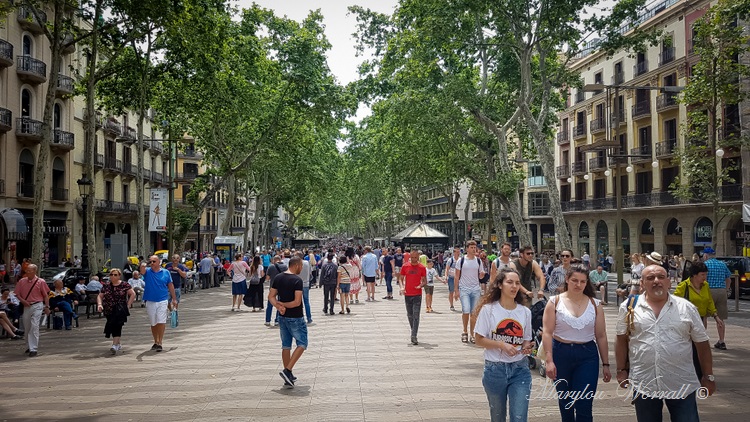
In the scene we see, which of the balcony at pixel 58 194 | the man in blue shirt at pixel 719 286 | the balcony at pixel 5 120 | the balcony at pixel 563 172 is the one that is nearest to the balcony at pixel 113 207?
the balcony at pixel 58 194

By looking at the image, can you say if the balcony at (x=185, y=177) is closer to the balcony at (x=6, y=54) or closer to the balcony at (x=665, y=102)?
the balcony at (x=6, y=54)

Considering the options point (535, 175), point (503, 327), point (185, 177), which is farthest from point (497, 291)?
point (185, 177)

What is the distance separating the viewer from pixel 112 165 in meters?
40.9

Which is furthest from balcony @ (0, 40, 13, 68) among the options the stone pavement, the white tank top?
the white tank top

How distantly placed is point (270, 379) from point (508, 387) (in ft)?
15.3

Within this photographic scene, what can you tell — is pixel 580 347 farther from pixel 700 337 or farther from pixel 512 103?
pixel 512 103

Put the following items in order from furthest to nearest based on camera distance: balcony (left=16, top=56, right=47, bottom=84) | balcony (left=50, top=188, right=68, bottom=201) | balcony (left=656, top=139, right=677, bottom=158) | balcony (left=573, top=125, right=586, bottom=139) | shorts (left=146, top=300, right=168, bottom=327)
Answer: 1. balcony (left=573, top=125, right=586, bottom=139)
2. balcony (left=656, top=139, right=677, bottom=158)
3. balcony (left=50, top=188, right=68, bottom=201)
4. balcony (left=16, top=56, right=47, bottom=84)
5. shorts (left=146, top=300, right=168, bottom=327)

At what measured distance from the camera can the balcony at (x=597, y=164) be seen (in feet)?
142

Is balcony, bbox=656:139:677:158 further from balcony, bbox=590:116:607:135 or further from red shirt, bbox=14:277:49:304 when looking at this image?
red shirt, bbox=14:277:49:304

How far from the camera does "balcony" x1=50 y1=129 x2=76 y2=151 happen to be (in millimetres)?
33156

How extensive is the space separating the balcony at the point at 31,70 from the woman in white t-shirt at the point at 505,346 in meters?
31.6

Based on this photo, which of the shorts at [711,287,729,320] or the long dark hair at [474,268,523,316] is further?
the shorts at [711,287,729,320]

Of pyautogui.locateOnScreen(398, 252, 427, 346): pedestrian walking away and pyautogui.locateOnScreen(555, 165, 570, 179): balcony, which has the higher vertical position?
pyautogui.locateOnScreen(555, 165, 570, 179): balcony

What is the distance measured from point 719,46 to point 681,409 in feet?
73.5
